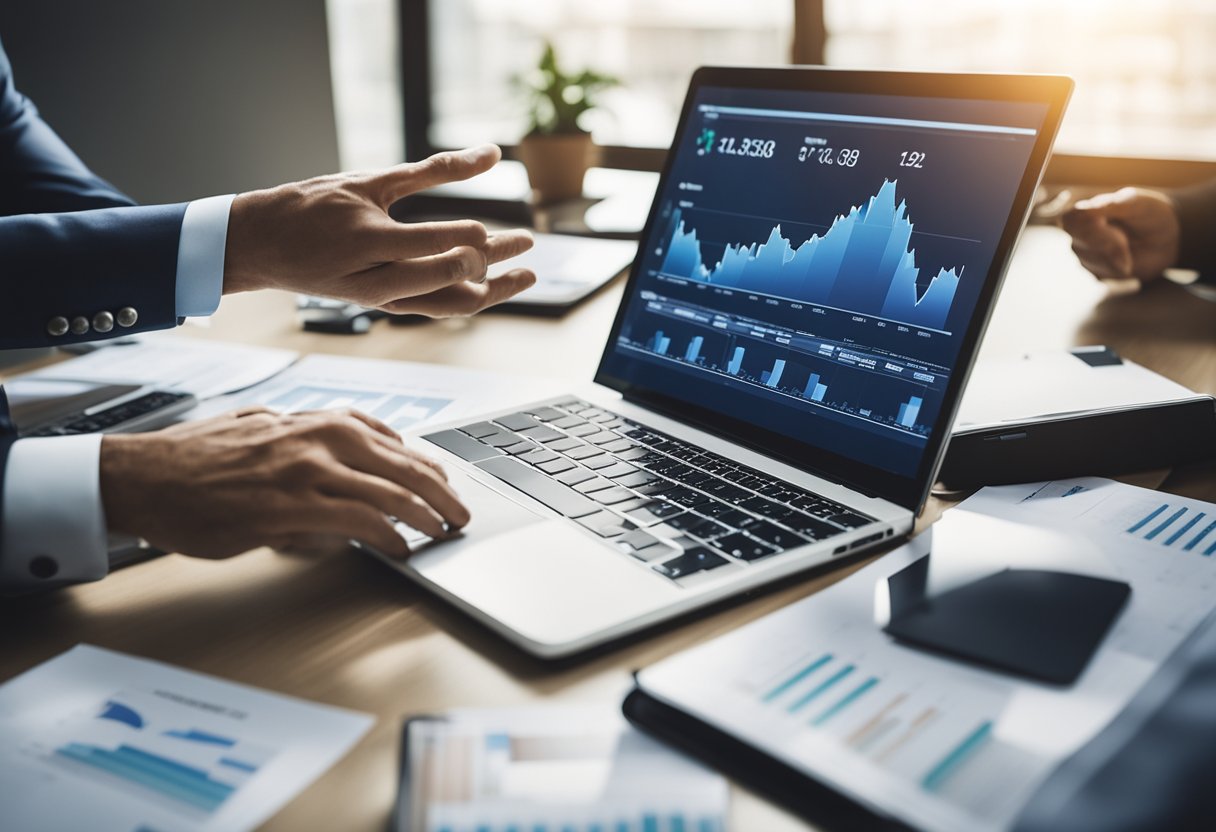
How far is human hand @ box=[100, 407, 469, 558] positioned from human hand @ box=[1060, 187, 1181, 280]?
106cm

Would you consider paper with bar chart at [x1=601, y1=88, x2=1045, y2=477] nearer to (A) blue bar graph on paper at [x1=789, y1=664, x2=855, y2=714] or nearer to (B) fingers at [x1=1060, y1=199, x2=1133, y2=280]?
(A) blue bar graph on paper at [x1=789, y1=664, x2=855, y2=714]

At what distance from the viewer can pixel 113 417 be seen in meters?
0.90

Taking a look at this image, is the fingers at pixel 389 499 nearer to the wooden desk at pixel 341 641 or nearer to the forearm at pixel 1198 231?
the wooden desk at pixel 341 641

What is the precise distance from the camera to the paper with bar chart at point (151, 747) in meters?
0.45

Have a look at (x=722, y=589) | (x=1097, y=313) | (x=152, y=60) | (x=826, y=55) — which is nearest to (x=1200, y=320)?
(x=1097, y=313)

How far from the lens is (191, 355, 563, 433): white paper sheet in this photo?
961mm

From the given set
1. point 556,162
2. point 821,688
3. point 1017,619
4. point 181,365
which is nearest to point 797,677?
point 821,688

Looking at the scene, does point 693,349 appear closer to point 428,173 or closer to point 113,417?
point 428,173

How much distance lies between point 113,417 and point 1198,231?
1.40 m

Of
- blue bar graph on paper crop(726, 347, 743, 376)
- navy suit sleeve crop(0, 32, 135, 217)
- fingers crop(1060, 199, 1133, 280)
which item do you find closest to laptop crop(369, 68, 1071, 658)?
blue bar graph on paper crop(726, 347, 743, 376)

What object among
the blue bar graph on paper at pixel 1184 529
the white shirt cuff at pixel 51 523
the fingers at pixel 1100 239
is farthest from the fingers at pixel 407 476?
the fingers at pixel 1100 239

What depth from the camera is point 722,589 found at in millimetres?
596

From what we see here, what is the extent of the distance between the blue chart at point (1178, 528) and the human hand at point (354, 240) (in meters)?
0.61

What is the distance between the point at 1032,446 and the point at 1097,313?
2.04 ft
